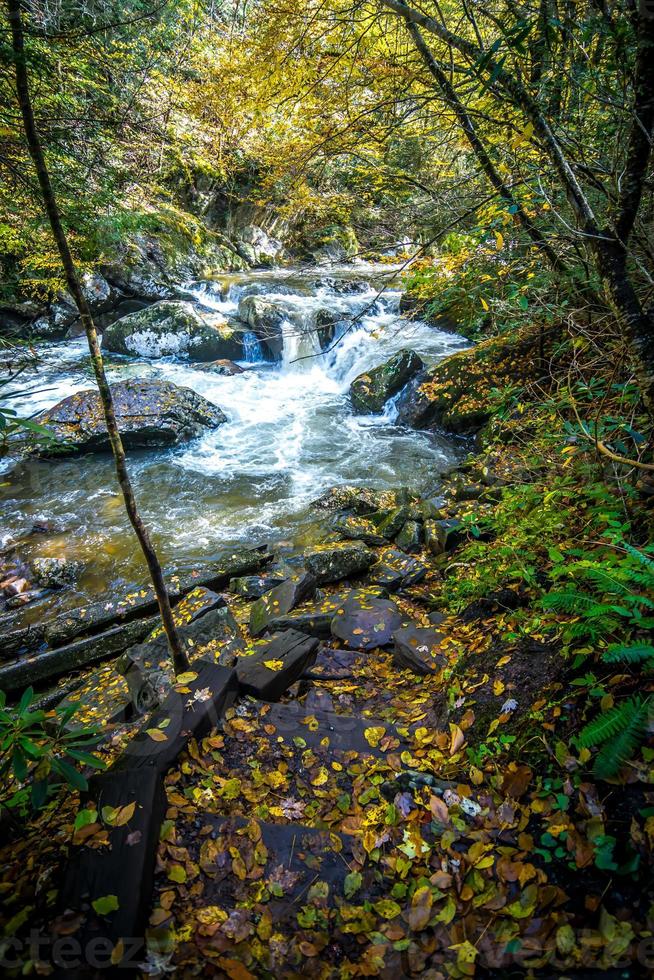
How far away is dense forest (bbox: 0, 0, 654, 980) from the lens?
1.91m

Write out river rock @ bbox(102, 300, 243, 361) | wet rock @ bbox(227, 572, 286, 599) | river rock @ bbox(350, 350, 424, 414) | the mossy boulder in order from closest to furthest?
wet rock @ bbox(227, 572, 286, 599) → the mossy boulder → river rock @ bbox(350, 350, 424, 414) → river rock @ bbox(102, 300, 243, 361)

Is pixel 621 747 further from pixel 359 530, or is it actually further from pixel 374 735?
pixel 359 530

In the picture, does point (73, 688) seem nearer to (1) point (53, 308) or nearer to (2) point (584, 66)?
(2) point (584, 66)

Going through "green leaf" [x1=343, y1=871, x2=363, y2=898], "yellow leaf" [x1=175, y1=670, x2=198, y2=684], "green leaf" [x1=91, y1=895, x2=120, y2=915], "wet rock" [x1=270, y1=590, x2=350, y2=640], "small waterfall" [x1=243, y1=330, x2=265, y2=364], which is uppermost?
"small waterfall" [x1=243, y1=330, x2=265, y2=364]

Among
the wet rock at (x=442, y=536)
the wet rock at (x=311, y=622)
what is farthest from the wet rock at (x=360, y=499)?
the wet rock at (x=311, y=622)

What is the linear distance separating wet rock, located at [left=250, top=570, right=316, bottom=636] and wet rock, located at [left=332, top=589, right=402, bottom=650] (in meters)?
0.69

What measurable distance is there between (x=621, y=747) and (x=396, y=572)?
4.13 metres

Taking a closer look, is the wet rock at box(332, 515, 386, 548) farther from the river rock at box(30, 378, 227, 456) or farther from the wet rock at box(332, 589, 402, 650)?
the river rock at box(30, 378, 227, 456)

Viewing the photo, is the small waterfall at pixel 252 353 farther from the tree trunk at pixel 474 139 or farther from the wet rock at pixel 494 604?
the wet rock at pixel 494 604

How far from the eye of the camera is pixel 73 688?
5.07m

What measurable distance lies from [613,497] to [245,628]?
411 centimetres

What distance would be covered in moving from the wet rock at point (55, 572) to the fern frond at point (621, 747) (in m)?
7.70

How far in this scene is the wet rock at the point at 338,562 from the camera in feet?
20.2

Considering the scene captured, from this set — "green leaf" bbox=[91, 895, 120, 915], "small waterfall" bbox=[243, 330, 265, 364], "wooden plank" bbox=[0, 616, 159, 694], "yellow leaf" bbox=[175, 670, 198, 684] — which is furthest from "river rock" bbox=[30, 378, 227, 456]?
"green leaf" bbox=[91, 895, 120, 915]
